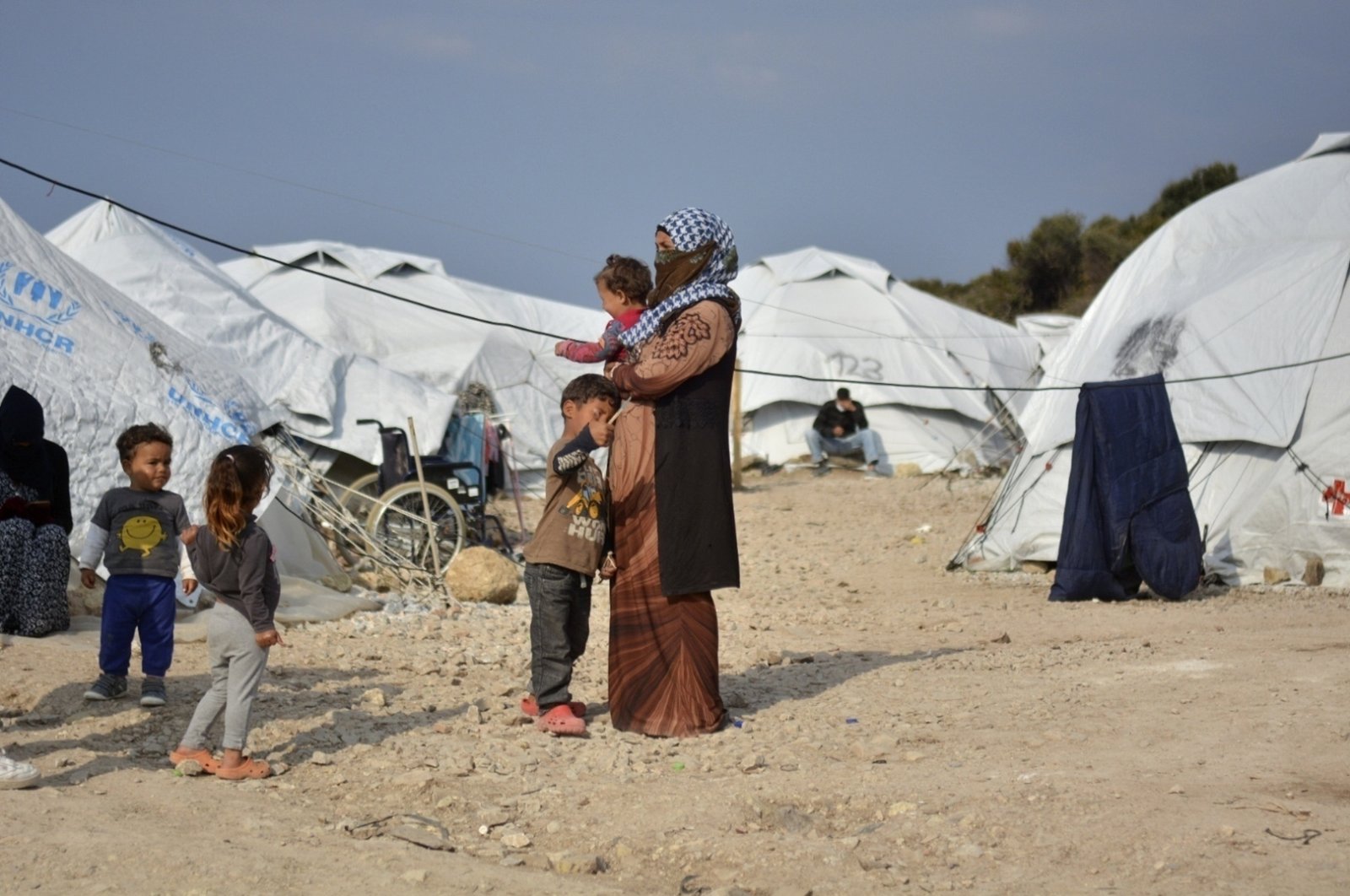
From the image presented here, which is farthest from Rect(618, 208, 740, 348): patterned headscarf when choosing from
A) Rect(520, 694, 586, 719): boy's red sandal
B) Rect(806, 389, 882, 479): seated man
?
Rect(806, 389, 882, 479): seated man

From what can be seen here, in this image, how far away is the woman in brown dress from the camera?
4.32 m

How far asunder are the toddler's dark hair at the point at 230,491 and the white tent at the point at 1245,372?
627cm

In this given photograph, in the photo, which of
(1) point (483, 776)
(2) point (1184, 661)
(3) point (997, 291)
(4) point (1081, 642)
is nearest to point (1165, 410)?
(4) point (1081, 642)

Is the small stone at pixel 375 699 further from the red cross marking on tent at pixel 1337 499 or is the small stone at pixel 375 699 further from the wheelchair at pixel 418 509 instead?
the red cross marking on tent at pixel 1337 499

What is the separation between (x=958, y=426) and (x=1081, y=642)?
40.5 ft

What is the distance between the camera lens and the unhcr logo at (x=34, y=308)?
7078mm

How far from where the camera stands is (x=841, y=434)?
16938 millimetres

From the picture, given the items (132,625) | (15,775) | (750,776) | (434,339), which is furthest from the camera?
(434,339)

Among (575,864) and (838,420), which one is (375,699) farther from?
(838,420)

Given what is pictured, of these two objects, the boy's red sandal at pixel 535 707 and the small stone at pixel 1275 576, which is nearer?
the boy's red sandal at pixel 535 707

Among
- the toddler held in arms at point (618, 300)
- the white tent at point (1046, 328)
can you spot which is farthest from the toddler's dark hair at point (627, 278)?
the white tent at point (1046, 328)

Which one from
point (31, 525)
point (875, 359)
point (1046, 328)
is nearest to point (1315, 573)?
point (31, 525)

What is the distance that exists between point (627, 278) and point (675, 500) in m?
0.76

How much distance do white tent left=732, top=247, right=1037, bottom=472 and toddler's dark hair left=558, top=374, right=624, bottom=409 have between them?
12.8 metres
